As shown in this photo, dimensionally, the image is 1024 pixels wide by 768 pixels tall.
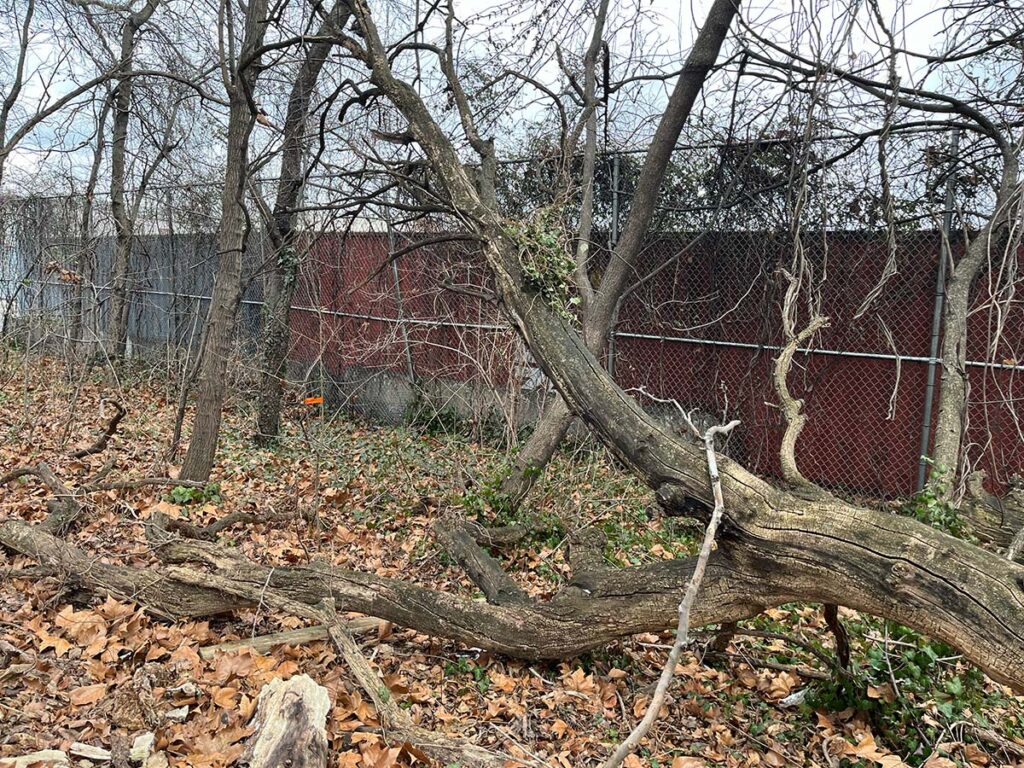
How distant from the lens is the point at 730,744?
3.16m

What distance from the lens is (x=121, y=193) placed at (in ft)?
32.6

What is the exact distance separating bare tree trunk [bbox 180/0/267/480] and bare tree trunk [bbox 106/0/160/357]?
3.98 metres

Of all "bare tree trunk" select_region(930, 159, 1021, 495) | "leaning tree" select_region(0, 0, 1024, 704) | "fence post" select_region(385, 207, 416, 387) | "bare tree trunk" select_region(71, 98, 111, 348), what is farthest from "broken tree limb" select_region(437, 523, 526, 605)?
"bare tree trunk" select_region(71, 98, 111, 348)

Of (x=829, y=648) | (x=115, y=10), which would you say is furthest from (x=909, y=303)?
(x=115, y=10)

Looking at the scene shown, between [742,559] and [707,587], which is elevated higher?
[742,559]

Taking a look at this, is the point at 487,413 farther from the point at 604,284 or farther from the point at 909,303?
the point at 909,303

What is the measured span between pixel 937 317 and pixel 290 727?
5.59 meters

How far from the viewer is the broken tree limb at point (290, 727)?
261 cm

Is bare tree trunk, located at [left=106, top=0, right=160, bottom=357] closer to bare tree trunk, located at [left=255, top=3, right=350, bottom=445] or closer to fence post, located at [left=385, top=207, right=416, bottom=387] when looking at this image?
bare tree trunk, located at [left=255, top=3, right=350, bottom=445]

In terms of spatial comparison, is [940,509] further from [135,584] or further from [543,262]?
[135,584]

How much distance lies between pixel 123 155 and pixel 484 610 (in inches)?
367

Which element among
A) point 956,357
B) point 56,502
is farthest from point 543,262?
point 56,502

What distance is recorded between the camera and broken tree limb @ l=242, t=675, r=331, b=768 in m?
2.61

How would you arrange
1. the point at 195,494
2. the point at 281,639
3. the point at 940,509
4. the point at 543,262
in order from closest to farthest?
1. the point at 281,639
2. the point at 543,262
3. the point at 940,509
4. the point at 195,494
